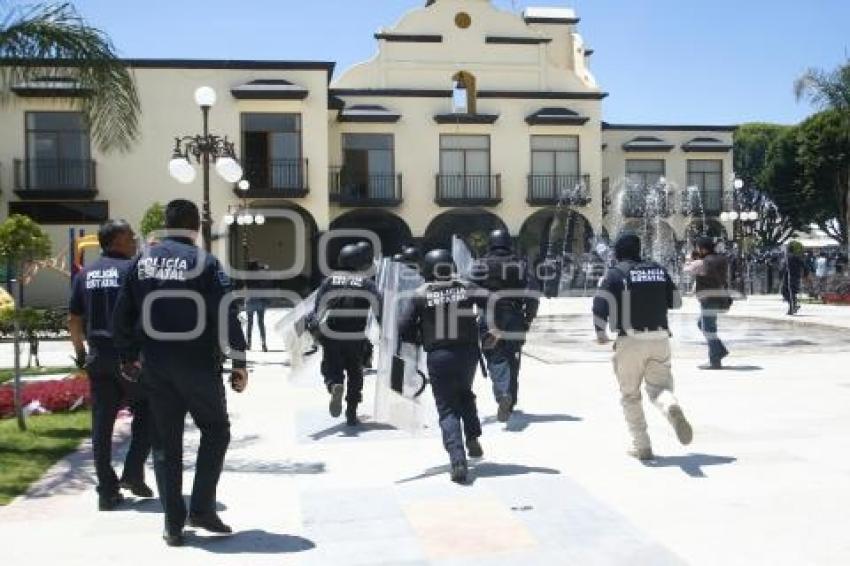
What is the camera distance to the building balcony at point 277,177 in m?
34.0

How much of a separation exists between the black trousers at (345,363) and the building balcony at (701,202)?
117ft

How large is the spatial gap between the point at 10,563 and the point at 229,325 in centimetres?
168

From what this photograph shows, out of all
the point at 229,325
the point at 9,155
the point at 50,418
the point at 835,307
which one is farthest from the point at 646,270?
the point at 9,155

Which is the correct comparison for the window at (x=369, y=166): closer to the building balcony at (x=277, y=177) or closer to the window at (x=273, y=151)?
the building balcony at (x=277, y=177)

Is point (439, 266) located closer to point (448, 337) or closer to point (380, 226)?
point (448, 337)

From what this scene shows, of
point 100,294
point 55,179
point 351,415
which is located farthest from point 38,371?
point 55,179

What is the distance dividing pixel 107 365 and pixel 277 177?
95.1 feet

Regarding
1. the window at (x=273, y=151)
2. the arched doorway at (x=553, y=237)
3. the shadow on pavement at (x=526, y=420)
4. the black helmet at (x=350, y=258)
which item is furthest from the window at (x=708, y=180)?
the black helmet at (x=350, y=258)

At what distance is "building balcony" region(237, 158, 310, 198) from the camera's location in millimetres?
33969

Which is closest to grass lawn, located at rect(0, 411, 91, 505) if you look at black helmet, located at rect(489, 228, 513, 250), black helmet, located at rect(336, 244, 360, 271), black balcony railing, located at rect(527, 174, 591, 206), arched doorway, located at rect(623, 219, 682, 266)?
black helmet, located at rect(336, 244, 360, 271)

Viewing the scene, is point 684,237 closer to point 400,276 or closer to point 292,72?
point 292,72

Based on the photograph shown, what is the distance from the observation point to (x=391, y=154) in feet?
122

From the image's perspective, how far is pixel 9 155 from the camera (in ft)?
106

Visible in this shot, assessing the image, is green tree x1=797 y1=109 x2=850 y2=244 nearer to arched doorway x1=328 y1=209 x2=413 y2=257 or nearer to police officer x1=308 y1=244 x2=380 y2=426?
arched doorway x1=328 y1=209 x2=413 y2=257
